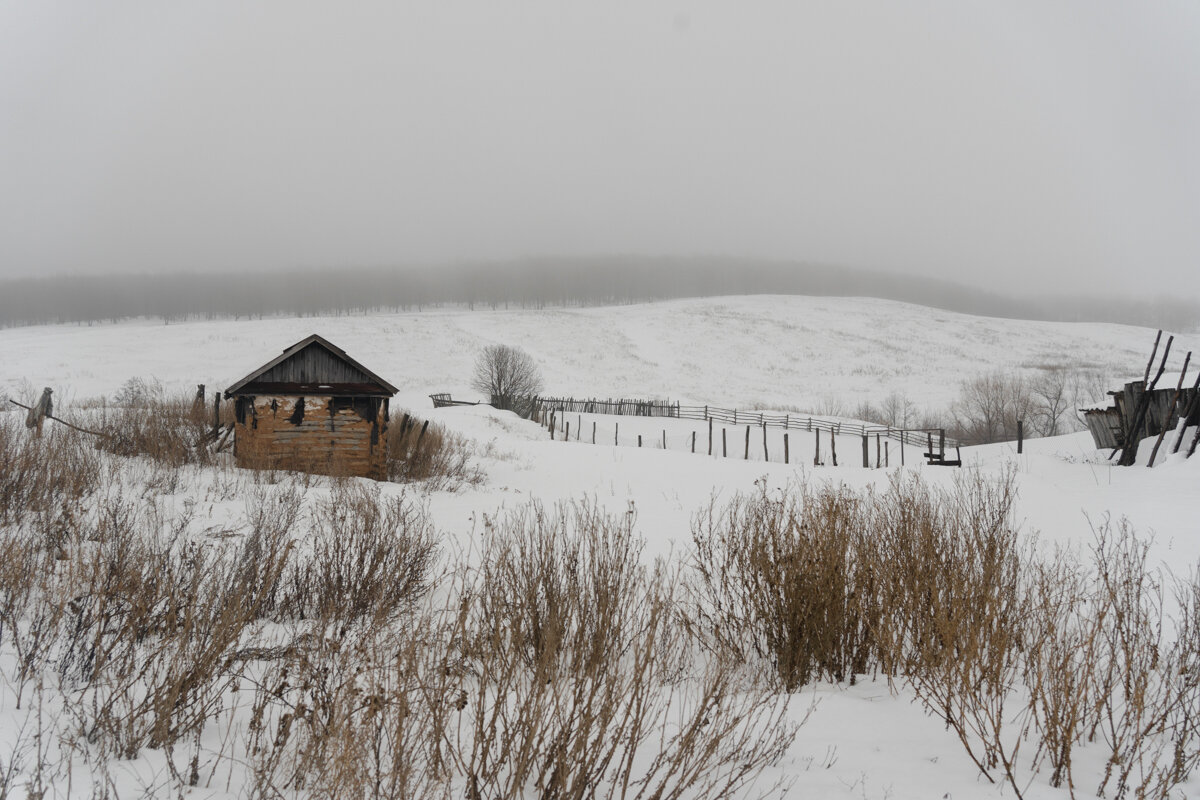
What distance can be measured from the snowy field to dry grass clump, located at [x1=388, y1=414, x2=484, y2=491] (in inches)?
31.1

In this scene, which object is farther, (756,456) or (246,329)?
(246,329)

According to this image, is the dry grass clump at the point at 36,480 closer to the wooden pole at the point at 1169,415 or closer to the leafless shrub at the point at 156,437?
the leafless shrub at the point at 156,437

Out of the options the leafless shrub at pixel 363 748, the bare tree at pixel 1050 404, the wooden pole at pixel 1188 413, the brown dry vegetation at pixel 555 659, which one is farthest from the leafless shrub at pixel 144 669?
the bare tree at pixel 1050 404

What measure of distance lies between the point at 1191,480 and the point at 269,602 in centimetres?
1690

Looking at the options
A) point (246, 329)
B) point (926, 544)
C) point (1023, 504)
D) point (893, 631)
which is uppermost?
point (246, 329)

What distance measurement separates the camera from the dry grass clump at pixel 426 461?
54.3ft

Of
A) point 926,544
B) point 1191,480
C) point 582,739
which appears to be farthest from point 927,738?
point 1191,480

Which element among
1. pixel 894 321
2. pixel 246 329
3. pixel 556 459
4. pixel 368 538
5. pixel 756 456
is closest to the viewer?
pixel 368 538

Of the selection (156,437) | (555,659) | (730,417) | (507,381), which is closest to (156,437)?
(156,437)

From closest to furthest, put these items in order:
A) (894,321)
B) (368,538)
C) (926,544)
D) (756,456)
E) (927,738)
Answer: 1. (927,738)
2. (926,544)
3. (368,538)
4. (756,456)
5. (894,321)

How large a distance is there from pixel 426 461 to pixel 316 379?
3770 mm

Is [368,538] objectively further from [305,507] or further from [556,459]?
[556,459]

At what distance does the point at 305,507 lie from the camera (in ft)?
36.6

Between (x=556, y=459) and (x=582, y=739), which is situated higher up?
(x=582, y=739)
